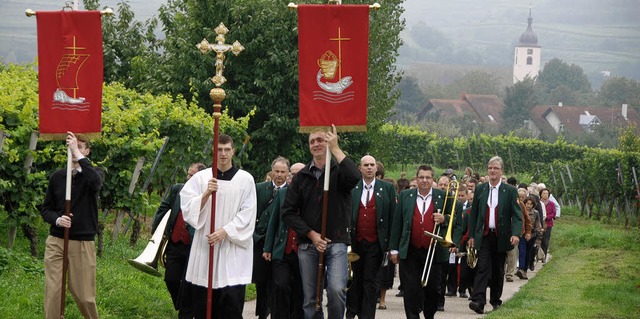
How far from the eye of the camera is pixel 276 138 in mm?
29422

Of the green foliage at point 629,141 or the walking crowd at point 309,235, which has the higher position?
the walking crowd at point 309,235

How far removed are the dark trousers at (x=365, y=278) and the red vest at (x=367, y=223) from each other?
6 cm

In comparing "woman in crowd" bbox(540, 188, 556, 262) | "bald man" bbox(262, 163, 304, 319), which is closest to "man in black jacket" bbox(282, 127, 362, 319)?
"bald man" bbox(262, 163, 304, 319)

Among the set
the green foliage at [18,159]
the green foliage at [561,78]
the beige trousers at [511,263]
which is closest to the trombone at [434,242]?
the green foliage at [18,159]

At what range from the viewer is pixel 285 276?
1300 cm

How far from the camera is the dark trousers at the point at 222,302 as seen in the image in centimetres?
1132

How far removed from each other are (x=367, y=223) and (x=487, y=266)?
3.31 metres

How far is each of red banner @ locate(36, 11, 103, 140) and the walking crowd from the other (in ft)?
0.87

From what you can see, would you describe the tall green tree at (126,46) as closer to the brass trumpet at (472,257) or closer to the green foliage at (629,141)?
the brass trumpet at (472,257)

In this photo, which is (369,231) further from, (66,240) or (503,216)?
(66,240)

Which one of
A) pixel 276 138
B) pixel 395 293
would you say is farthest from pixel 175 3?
pixel 395 293

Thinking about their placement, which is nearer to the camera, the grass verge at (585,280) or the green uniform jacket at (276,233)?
the green uniform jacket at (276,233)

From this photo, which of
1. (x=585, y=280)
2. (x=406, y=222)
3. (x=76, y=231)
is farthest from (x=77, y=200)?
(x=585, y=280)

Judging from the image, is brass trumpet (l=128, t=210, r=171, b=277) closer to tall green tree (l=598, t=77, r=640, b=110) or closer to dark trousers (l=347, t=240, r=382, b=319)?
dark trousers (l=347, t=240, r=382, b=319)
